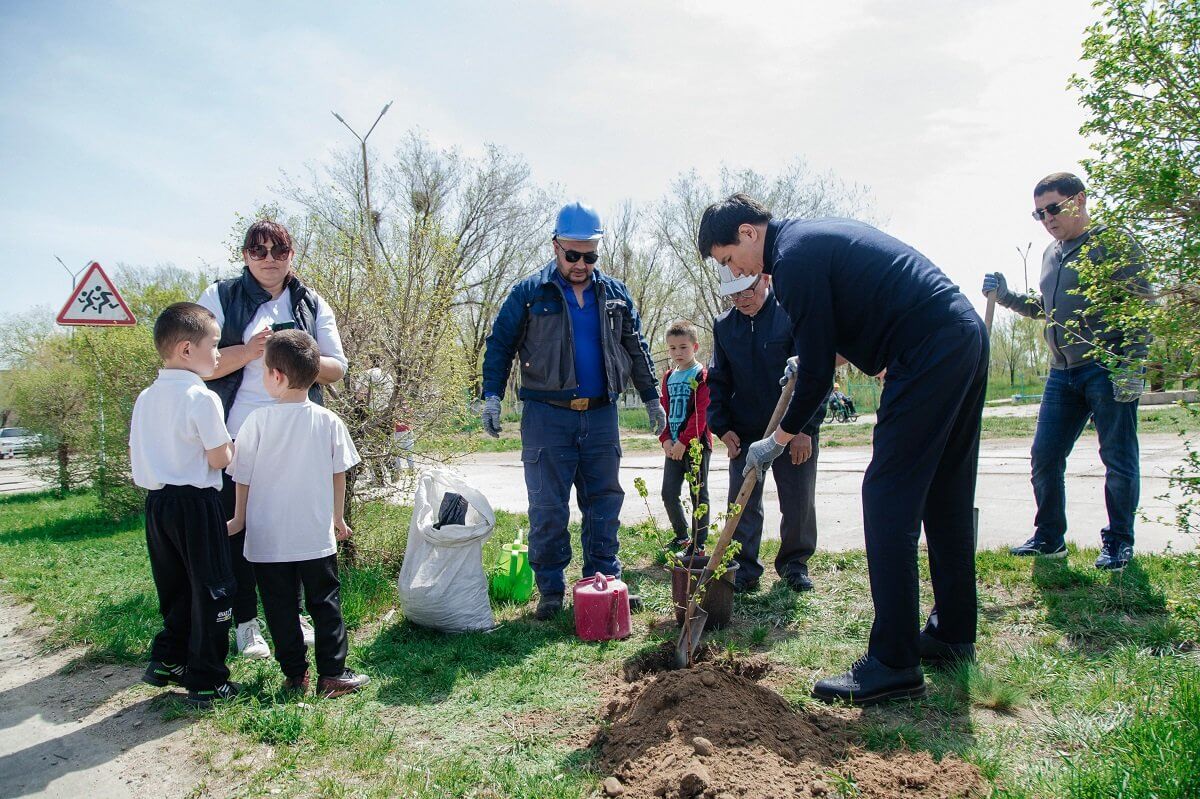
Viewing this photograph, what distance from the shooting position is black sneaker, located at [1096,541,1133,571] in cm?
406

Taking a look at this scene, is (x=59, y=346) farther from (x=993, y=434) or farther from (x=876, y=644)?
(x=993, y=434)

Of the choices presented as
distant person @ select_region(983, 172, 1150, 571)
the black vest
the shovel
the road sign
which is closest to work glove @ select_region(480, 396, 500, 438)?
the black vest

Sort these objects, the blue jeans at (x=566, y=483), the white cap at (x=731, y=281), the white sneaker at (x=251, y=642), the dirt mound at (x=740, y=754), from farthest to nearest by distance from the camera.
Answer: the blue jeans at (x=566, y=483)
the white sneaker at (x=251, y=642)
the white cap at (x=731, y=281)
the dirt mound at (x=740, y=754)

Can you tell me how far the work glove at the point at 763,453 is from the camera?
3207 millimetres

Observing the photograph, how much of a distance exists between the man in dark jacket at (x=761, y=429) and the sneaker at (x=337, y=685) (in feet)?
7.14

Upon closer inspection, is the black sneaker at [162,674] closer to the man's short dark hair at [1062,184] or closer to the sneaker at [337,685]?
the sneaker at [337,685]

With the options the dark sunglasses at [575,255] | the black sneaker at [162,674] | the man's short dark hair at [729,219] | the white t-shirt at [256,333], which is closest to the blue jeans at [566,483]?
the dark sunglasses at [575,255]

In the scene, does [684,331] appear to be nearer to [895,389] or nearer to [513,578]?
[513,578]

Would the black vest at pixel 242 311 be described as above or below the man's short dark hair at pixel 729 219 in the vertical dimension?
below

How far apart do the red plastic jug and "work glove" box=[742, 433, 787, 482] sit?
3.06 ft

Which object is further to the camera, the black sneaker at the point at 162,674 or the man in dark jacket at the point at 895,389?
the black sneaker at the point at 162,674

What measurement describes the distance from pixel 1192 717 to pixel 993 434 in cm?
1300

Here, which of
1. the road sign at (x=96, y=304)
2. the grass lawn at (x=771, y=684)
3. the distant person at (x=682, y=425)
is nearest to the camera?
the grass lawn at (x=771, y=684)

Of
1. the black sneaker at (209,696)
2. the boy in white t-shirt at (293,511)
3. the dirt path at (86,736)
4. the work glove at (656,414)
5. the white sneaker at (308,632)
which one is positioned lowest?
the dirt path at (86,736)
